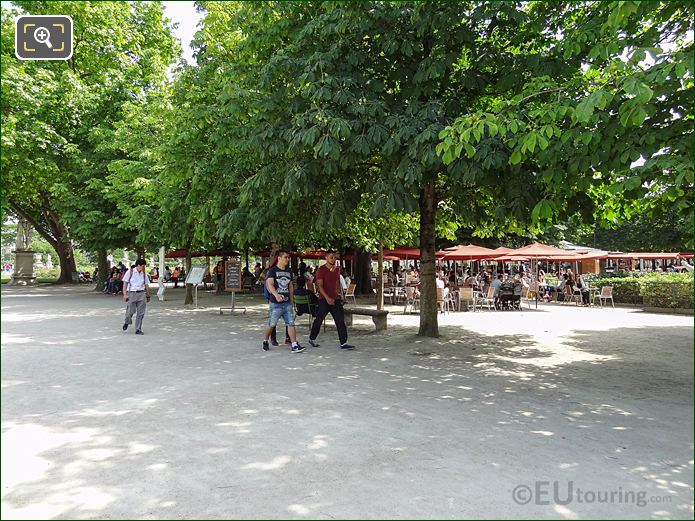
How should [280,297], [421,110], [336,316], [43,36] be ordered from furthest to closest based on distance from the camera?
[336,316] < [280,297] < [421,110] < [43,36]

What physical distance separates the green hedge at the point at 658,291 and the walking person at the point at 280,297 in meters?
14.1

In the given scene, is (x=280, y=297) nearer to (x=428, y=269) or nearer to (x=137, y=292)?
(x=428, y=269)

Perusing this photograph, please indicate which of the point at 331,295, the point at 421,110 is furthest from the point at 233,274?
the point at 421,110

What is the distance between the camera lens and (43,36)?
205cm

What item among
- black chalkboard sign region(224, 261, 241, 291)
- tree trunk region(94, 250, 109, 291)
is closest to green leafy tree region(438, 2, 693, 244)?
black chalkboard sign region(224, 261, 241, 291)

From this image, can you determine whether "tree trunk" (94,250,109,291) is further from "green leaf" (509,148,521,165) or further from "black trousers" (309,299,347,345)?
"green leaf" (509,148,521,165)

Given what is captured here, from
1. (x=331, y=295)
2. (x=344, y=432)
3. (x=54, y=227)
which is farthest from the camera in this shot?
(x=54, y=227)

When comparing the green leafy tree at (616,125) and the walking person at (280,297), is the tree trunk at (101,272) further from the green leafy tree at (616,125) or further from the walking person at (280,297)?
the green leafy tree at (616,125)

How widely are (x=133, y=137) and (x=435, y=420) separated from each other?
61.3 ft

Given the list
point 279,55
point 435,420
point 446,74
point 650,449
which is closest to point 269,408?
point 435,420

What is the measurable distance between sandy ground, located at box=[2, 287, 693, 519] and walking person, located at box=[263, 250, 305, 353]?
1.47 ft

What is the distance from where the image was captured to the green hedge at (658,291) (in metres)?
18.2

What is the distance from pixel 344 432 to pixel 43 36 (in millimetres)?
4086

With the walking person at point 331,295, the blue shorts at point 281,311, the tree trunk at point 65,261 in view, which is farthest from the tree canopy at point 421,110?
the tree trunk at point 65,261
